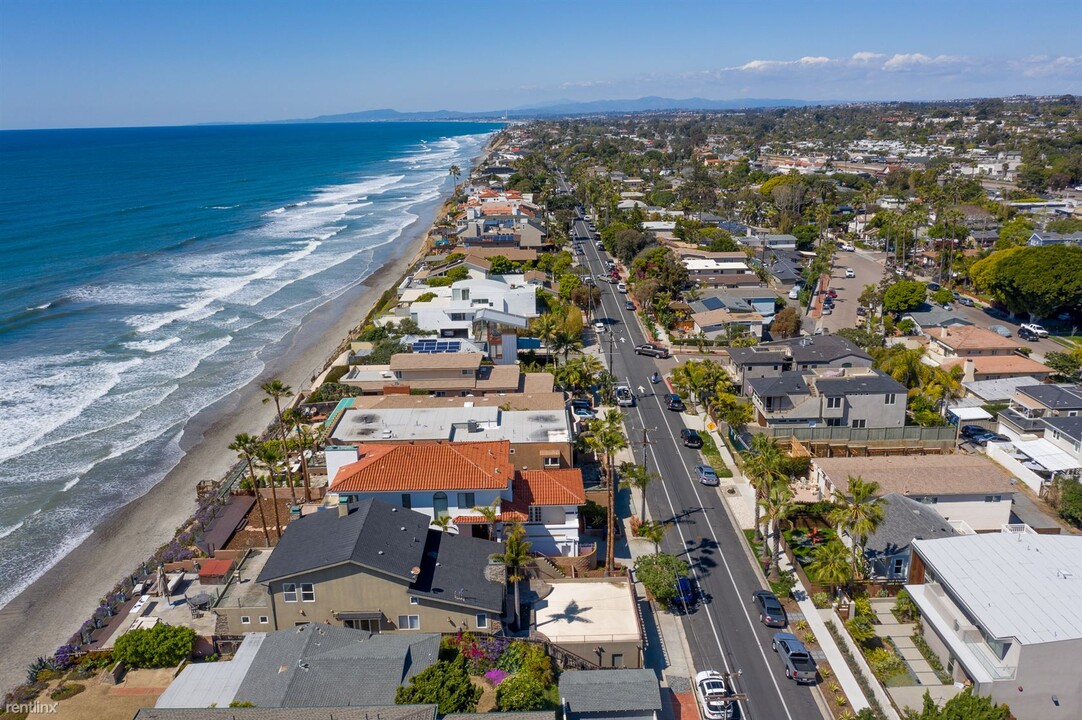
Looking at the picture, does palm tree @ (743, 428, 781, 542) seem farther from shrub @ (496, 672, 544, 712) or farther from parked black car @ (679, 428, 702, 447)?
shrub @ (496, 672, 544, 712)

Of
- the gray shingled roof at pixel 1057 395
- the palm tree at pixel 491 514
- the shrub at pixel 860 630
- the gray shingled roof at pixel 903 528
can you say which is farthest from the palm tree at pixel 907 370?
the palm tree at pixel 491 514

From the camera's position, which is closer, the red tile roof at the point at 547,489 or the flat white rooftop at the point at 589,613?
the flat white rooftop at the point at 589,613

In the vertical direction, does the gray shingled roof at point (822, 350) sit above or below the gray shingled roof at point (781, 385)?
above

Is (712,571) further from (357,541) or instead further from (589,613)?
(357,541)

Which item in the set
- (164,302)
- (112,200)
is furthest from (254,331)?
(112,200)

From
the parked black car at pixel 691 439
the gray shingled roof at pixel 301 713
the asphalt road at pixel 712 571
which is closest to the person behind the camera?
the gray shingled roof at pixel 301 713

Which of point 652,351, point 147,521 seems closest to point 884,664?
point 147,521

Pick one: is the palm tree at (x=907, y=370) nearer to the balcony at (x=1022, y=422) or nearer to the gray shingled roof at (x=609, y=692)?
the balcony at (x=1022, y=422)

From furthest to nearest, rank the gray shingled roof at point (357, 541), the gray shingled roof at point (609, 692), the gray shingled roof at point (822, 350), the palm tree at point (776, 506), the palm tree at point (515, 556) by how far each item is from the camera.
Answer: the gray shingled roof at point (822, 350) → the palm tree at point (776, 506) → the palm tree at point (515, 556) → the gray shingled roof at point (357, 541) → the gray shingled roof at point (609, 692)
